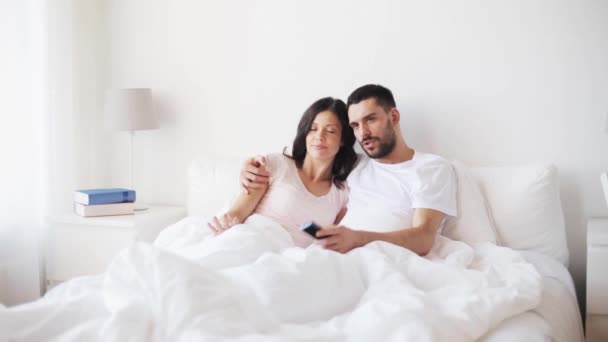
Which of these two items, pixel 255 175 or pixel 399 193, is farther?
pixel 255 175

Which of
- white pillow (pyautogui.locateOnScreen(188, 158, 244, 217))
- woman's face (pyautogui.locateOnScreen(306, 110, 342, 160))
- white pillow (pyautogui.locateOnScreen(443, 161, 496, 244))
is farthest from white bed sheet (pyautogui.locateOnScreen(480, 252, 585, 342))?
white pillow (pyautogui.locateOnScreen(188, 158, 244, 217))

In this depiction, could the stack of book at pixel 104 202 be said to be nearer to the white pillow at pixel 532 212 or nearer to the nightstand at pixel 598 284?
the white pillow at pixel 532 212

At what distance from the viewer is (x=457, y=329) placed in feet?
4.90

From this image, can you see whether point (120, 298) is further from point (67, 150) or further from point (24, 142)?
point (67, 150)

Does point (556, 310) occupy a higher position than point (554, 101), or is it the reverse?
point (554, 101)

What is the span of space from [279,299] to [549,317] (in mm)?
800

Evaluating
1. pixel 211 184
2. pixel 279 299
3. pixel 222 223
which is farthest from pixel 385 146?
pixel 279 299

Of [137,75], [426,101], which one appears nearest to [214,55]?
[137,75]

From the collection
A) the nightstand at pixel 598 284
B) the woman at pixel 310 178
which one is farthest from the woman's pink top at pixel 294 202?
the nightstand at pixel 598 284

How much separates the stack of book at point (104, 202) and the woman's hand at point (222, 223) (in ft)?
2.26

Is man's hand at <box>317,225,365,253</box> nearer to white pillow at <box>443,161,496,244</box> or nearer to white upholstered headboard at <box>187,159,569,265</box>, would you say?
white pillow at <box>443,161,496,244</box>

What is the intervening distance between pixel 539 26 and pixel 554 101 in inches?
12.1

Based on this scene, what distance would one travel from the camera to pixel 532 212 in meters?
2.49

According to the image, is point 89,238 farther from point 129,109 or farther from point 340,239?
point 340,239
